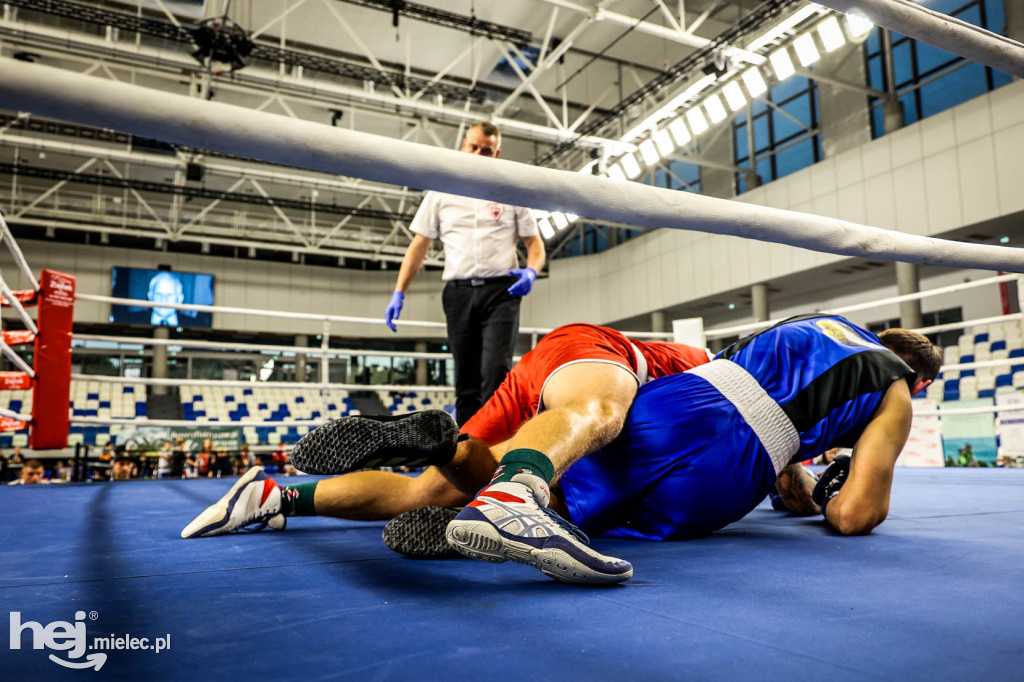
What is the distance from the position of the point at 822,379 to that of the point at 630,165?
7494 millimetres

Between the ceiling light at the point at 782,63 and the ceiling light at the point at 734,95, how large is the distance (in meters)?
0.41

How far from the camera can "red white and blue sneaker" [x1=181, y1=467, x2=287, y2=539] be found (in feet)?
3.92

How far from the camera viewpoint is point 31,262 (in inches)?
417

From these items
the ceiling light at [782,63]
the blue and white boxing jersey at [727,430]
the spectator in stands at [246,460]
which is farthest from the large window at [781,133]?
the blue and white boxing jersey at [727,430]

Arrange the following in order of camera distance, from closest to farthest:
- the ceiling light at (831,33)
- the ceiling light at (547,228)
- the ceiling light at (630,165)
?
the ceiling light at (831,33) < the ceiling light at (630,165) < the ceiling light at (547,228)

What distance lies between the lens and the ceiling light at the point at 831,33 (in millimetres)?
5820

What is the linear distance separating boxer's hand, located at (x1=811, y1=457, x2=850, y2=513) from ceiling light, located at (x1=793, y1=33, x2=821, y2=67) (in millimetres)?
5719

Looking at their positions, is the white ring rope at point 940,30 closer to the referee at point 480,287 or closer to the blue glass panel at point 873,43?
the referee at point 480,287

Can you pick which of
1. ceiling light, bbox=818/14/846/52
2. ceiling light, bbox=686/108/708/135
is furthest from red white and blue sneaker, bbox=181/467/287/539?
ceiling light, bbox=686/108/708/135

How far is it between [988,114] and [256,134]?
8175mm

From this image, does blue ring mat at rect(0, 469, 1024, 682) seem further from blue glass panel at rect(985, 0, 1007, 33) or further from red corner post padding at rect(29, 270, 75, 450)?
blue glass panel at rect(985, 0, 1007, 33)

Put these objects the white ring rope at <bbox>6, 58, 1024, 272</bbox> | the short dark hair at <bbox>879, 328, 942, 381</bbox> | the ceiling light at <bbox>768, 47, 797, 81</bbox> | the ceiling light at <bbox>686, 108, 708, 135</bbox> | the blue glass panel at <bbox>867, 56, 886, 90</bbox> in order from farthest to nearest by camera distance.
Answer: the blue glass panel at <bbox>867, 56, 886, 90</bbox> < the ceiling light at <bbox>686, 108, 708, 135</bbox> < the ceiling light at <bbox>768, 47, 797, 81</bbox> < the short dark hair at <bbox>879, 328, 942, 381</bbox> < the white ring rope at <bbox>6, 58, 1024, 272</bbox>

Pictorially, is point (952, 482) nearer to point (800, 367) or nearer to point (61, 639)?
point (800, 367)

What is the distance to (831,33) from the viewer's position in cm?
591
